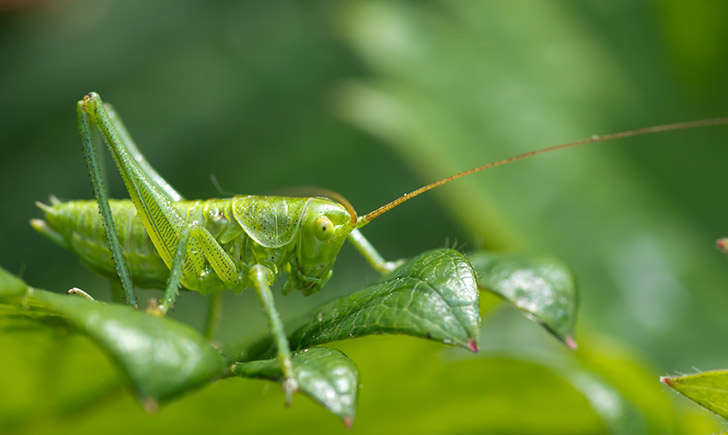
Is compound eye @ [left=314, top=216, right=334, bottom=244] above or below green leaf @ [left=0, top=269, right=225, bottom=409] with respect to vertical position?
above

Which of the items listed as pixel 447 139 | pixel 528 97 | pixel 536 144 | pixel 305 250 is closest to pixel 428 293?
pixel 305 250

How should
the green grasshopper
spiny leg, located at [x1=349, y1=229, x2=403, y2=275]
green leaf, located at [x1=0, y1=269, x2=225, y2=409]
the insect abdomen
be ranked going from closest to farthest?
green leaf, located at [x1=0, y1=269, x2=225, y2=409]
the green grasshopper
the insect abdomen
spiny leg, located at [x1=349, y1=229, x2=403, y2=275]

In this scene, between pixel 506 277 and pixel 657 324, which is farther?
pixel 657 324

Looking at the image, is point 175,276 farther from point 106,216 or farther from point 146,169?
point 146,169

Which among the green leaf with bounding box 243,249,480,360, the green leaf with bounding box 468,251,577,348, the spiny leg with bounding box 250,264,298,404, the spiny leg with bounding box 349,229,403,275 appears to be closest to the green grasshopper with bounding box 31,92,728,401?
the spiny leg with bounding box 250,264,298,404

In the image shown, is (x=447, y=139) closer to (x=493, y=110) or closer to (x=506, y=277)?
(x=493, y=110)

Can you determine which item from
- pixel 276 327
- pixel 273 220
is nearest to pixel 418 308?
pixel 276 327

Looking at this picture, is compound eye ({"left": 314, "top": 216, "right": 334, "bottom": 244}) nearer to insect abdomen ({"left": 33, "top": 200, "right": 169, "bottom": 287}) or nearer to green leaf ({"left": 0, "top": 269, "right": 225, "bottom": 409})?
insect abdomen ({"left": 33, "top": 200, "right": 169, "bottom": 287})
